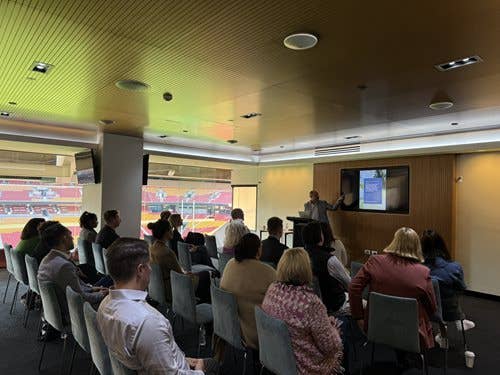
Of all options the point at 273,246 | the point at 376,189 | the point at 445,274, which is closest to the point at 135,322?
the point at 273,246

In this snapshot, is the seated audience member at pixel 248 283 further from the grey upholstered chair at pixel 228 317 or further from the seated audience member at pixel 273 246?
the seated audience member at pixel 273 246

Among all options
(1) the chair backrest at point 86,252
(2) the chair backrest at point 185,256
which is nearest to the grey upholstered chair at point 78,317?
(2) the chair backrest at point 185,256

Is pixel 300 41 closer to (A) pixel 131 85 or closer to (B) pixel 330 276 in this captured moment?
(B) pixel 330 276

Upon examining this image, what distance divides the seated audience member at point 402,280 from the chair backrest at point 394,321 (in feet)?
0.34

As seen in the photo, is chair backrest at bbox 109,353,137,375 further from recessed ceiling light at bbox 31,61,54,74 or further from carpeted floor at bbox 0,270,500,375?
recessed ceiling light at bbox 31,61,54,74

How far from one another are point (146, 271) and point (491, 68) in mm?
3484

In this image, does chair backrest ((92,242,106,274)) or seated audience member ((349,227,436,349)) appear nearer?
seated audience member ((349,227,436,349))

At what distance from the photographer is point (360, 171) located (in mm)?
7941

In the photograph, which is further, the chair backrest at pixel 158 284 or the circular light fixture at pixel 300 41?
the chair backrest at pixel 158 284

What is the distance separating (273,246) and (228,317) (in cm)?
151

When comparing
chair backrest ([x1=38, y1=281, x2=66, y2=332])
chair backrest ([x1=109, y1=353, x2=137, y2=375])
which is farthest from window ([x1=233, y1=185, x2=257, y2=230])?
chair backrest ([x1=109, y1=353, x2=137, y2=375])

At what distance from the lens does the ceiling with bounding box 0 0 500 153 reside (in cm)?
237

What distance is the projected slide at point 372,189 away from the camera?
7.49 m

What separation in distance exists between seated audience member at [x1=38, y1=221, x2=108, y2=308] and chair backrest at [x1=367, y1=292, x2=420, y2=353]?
7.57 ft
